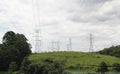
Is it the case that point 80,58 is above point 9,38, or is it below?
below

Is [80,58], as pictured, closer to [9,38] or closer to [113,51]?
[9,38]

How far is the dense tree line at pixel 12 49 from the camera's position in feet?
400

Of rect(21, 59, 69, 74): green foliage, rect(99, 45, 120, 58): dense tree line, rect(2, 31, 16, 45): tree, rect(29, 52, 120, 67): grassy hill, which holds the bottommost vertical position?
rect(21, 59, 69, 74): green foliage

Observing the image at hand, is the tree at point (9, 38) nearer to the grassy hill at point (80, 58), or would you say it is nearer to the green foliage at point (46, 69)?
the grassy hill at point (80, 58)

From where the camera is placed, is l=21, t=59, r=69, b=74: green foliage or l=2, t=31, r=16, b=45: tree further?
l=2, t=31, r=16, b=45: tree

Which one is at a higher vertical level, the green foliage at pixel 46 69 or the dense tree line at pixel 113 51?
the dense tree line at pixel 113 51

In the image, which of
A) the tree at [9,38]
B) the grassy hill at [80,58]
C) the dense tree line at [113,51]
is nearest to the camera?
the grassy hill at [80,58]

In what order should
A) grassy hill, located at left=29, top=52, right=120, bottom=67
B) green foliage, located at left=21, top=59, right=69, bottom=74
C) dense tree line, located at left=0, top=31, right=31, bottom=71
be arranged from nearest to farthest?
green foliage, located at left=21, top=59, right=69, bottom=74, dense tree line, located at left=0, top=31, right=31, bottom=71, grassy hill, located at left=29, top=52, right=120, bottom=67

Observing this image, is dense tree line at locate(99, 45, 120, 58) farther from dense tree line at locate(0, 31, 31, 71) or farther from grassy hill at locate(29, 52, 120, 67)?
dense tree line at locate(0, 31, 31, 71)

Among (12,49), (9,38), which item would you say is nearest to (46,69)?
(12,49)

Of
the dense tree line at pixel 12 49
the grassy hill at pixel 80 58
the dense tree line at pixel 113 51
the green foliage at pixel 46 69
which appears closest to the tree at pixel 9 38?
the dense tree line at pixel 12 49


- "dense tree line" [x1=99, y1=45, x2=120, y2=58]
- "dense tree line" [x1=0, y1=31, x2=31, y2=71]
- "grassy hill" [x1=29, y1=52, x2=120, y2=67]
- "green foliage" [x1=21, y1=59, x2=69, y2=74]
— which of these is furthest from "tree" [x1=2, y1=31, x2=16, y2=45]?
"green foliage" [x1=21, y1=59, x2=69, y2=74]

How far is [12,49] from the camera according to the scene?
12250 centimetres

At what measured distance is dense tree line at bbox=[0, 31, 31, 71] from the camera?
121875mm
